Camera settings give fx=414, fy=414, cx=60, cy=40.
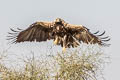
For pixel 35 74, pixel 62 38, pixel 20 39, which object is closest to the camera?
pixel 35 74

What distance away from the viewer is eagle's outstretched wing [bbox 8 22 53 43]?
17909mm

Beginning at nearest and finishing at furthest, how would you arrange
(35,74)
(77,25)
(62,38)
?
(35,74) → (62,38) → (77,25)

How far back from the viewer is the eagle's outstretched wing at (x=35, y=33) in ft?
58.8

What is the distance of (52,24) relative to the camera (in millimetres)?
17266

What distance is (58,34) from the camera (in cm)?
1656

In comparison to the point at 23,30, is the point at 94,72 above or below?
below

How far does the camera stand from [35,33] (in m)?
18.7

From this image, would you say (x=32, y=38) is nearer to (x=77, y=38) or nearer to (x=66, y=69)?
(x=77, y=38)

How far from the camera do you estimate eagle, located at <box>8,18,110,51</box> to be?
54.2 feet

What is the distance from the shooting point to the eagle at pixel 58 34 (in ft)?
54.2

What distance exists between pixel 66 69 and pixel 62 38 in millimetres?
6476

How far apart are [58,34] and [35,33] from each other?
2.37 meters

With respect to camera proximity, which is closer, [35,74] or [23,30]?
[35,74]

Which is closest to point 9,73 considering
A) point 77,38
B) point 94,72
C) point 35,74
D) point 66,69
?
point 35,74
